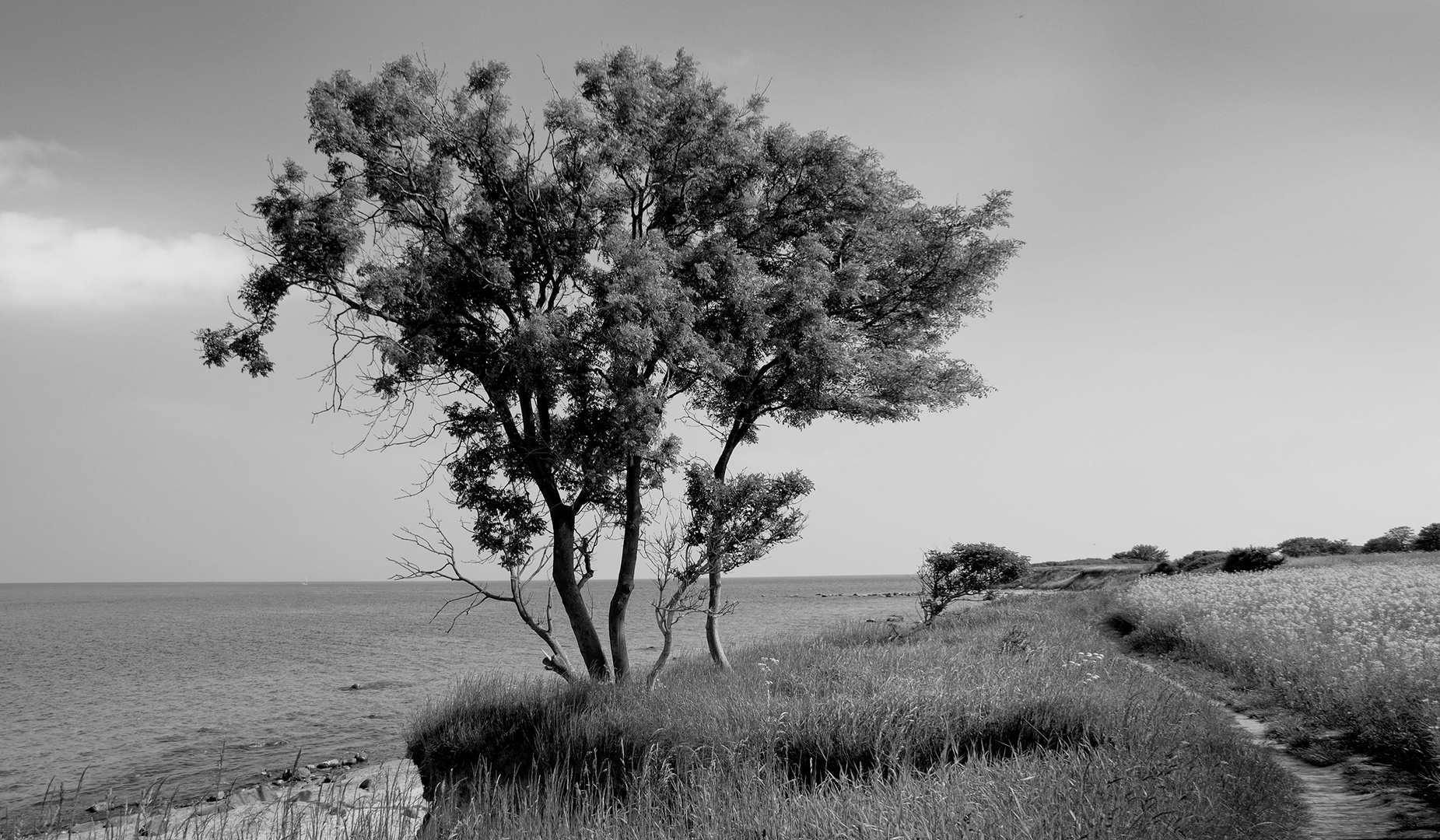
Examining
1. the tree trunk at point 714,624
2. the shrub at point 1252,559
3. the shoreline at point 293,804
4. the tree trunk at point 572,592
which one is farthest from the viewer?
the shrub at point 1252,559

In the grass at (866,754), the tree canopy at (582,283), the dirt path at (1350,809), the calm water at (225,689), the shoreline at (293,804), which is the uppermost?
the tree canopy at (582,283)

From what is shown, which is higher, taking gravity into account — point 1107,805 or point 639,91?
point 639,91

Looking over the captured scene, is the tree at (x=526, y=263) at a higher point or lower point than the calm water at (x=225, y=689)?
higher

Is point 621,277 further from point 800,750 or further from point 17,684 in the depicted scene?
point 17,684

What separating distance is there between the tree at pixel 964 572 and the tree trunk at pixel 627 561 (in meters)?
14.0

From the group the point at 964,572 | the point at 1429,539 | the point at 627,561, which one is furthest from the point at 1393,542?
the point at 627,561

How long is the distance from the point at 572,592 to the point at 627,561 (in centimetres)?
133

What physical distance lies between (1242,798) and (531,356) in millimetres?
11391

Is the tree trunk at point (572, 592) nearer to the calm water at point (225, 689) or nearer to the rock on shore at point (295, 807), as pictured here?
the calm water at point (225, 689)

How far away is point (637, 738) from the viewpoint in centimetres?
1102


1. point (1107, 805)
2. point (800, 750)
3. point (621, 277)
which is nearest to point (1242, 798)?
point (1107, 805)

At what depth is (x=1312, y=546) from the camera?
205ft

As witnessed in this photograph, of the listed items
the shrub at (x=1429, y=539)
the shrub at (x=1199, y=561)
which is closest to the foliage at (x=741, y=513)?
the shrub at (x=1199, y=561)

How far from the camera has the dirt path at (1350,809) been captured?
672 cm
